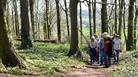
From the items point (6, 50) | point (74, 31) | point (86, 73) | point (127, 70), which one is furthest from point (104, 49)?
point (6, 50)

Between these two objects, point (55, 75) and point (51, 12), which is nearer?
point (55, 75)

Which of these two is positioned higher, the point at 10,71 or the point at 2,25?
the point at 2,25

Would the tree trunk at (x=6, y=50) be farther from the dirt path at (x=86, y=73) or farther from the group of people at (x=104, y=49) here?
the group of people at (x=104, y=49)

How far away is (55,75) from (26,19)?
13840 mm

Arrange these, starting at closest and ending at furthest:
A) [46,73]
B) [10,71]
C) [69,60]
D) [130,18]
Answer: [10,71] < [46,73] < [69,60] < [130,18]

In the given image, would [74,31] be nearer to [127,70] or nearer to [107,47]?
[107,47]

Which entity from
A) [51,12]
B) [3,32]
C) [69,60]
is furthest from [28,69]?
[51,12]

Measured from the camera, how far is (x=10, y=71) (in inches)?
665

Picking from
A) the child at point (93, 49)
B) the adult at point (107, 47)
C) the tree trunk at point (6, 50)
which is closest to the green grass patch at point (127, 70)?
the adult at point (107, 47)

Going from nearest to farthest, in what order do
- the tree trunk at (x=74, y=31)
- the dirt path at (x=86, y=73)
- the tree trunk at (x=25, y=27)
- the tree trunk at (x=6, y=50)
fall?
the tree trunk at (x=6, y=50) → the dirt path at (x=86, y=73) → the tree trunk at (x=74, y=31) → the tree trunk at (x=25, y=27)

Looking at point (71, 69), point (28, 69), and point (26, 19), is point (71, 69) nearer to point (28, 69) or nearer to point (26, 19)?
point (28, 69)

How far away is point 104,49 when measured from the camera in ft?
78.0

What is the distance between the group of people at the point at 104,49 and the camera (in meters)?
23.5

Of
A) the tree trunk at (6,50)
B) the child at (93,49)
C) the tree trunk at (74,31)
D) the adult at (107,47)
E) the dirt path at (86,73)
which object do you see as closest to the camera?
the tree trunk at (6,50)
